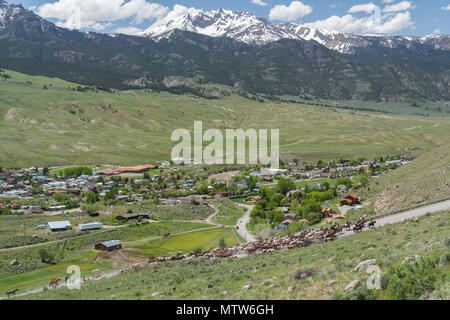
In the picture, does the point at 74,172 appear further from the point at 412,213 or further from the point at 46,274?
the point at 412,213

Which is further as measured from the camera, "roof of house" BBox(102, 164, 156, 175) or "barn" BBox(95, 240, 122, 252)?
"roof of house" BBox(102, 164, 156, 175)

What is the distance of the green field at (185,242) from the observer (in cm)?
4985

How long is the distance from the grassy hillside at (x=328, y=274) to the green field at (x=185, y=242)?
61.4ft

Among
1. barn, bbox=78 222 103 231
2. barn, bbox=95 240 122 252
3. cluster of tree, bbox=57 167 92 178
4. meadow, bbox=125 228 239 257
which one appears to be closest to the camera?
barn, bbox=95 240 122 252

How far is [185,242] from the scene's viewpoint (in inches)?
2117

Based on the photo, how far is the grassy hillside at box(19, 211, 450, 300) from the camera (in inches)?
527

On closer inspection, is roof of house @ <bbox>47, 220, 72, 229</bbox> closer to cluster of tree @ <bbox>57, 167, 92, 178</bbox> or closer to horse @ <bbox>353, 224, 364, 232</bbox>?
horse @ <bbox>353, 224, 364, 232</bbox>

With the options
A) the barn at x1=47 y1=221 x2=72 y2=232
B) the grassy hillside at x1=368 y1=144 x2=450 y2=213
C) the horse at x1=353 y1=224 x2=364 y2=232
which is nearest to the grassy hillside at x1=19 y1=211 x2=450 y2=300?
the horse at x1=353 y1=224 x2=364 y2=232

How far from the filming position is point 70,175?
413 feet

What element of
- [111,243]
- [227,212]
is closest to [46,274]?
[111,243]

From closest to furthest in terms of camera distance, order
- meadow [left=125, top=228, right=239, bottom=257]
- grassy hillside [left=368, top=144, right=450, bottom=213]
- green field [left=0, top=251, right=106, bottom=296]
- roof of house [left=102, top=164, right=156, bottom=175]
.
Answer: green field [left=0, top=251, right=106, bottom=296], grassy hillside [left=368, top=144, right=450, bottom=213], meadow [left=125, top=228, right=239, bottom=257], roof of house [left=102, top=164, right=156, bottom=175]

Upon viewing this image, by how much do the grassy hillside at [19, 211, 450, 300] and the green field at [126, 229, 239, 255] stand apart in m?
18.7
